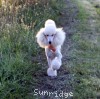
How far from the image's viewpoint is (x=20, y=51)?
6.51 m

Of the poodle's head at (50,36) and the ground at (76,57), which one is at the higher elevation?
the poodle's head at (50,36)

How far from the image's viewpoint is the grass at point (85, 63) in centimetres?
521

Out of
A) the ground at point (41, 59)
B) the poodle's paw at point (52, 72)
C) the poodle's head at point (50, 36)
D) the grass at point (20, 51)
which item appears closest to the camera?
the grass at point (20, 51)

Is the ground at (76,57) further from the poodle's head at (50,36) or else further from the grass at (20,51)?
the poodle's head at (50,36)

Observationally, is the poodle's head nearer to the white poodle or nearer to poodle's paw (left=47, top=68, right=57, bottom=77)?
the white poodle

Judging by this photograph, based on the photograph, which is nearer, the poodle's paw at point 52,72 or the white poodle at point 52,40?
the white poodle at point 52,40

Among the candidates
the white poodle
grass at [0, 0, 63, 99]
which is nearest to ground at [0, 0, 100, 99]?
grass at [0, 0, 63, 99]

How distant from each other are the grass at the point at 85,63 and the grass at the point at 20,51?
2.34 ft

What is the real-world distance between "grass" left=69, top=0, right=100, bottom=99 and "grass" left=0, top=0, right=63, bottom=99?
714mm

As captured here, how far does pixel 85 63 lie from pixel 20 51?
4.18 feet

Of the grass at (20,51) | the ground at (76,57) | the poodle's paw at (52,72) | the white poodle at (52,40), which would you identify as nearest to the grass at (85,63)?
the ground at (76,57)

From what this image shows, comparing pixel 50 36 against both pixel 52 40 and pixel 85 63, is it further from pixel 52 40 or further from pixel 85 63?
pixel 85 63

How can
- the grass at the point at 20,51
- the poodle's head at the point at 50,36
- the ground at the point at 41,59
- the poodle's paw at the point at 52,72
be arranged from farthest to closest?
the poodle's paw at the point at 52,72 < the poodle's head at the point at 50,36 < the ground at the point at 41,59 < the grass at the point at 20,51

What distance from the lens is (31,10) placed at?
351 inches
